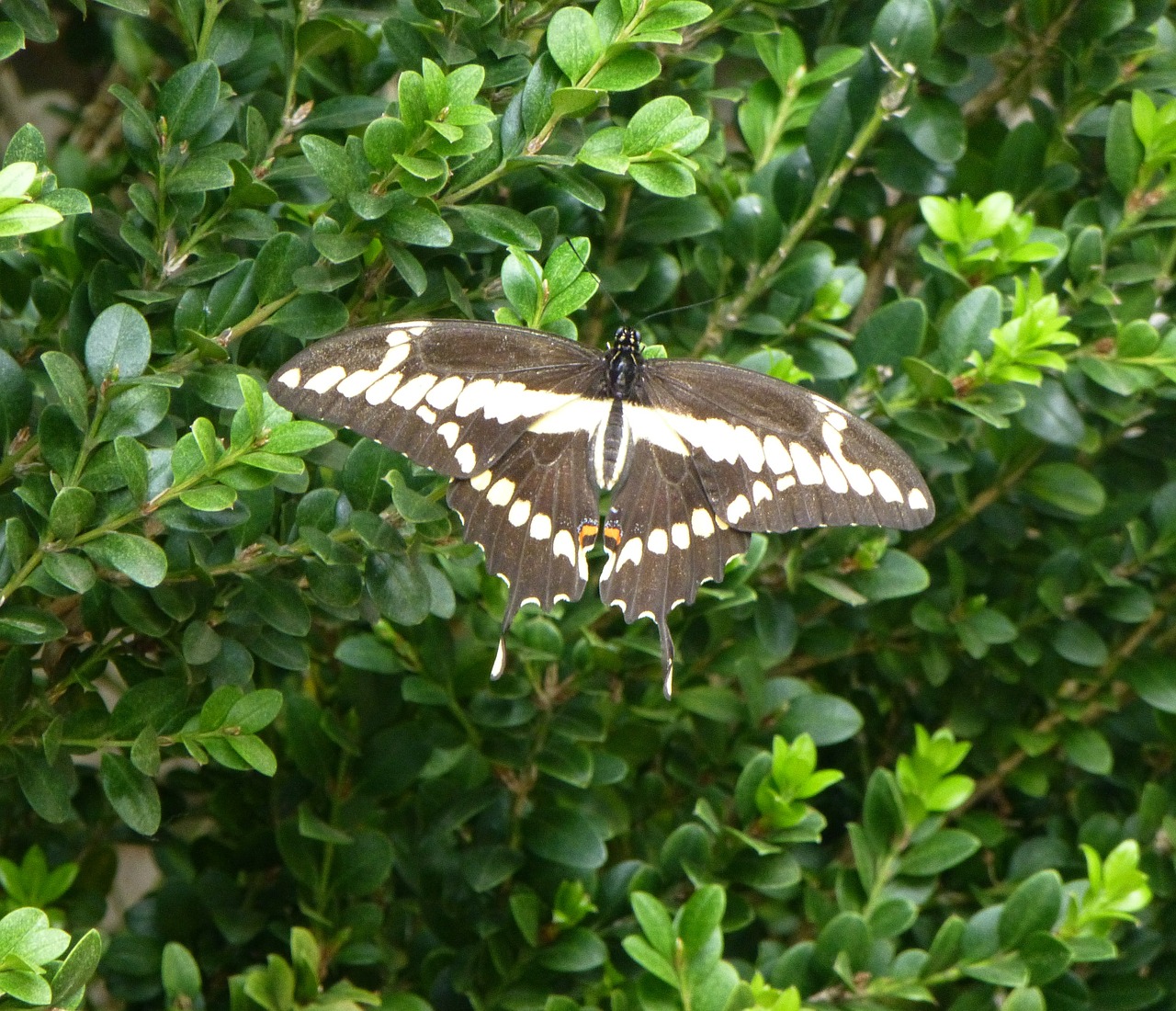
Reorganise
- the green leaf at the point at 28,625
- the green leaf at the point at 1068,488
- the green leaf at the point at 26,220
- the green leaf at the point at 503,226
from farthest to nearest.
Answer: the green leaf at the point at 1068,488
the green leaf at the point at 503,226
the green leaf at the point at 28,625
the green leaf at the point at 26,220

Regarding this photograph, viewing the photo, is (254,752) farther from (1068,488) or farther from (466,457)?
(1068,488)

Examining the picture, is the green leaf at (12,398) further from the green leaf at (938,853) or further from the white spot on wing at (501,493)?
the green leaf at (938,853)

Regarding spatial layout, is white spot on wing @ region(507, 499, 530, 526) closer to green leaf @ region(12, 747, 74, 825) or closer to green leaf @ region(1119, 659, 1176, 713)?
green leaf @ region(12, 747, 74, 825)

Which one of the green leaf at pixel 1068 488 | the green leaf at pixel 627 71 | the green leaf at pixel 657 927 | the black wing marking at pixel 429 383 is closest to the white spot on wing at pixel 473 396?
the black wing marking at pixel 429 383

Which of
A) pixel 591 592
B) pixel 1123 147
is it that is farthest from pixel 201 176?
pixel 1123 147

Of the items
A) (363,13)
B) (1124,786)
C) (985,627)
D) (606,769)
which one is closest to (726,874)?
(606,769)

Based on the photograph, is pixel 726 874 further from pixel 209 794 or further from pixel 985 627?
pixel 209 794

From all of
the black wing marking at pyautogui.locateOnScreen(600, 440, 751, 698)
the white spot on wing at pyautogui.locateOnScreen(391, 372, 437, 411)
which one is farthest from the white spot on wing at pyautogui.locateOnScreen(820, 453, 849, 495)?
the white spot on wing at pyautogui.locateOnScreen(391, 372, 437, 411)
